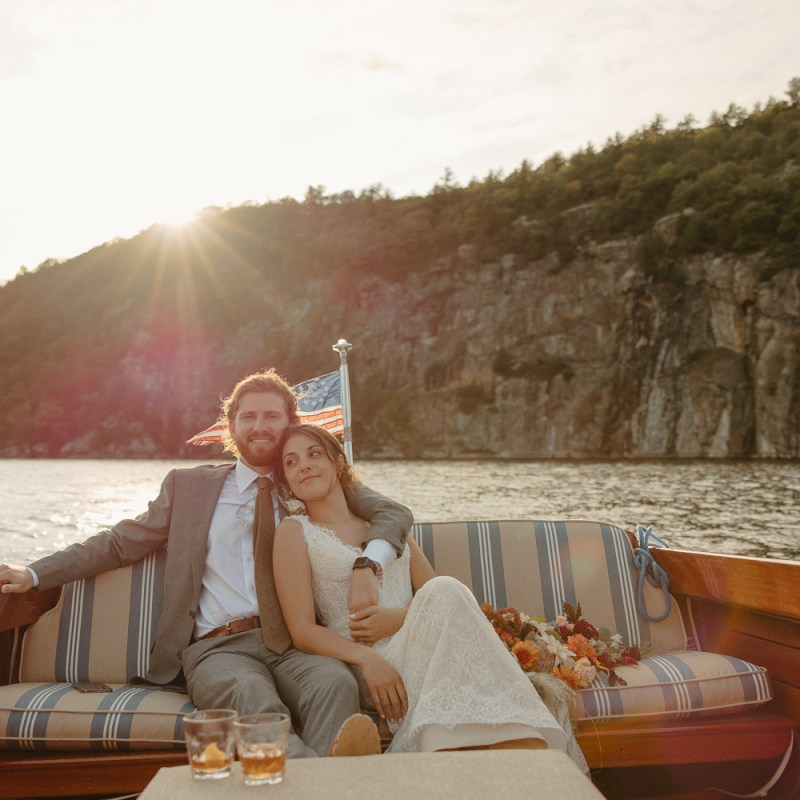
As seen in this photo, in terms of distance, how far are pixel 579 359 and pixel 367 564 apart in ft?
137

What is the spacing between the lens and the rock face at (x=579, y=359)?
1517 inches

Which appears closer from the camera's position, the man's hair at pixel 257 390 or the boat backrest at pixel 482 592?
the boat backrest at pixel 482 592

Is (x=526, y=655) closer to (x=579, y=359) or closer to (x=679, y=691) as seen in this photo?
(x=679, y=691)

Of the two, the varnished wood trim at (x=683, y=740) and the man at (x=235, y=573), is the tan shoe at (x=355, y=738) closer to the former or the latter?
the man at (x=235, y=573)

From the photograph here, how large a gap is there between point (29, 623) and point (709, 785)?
2.43m

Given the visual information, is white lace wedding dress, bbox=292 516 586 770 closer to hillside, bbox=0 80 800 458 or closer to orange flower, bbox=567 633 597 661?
orange flower, bbox=567 633 597 661

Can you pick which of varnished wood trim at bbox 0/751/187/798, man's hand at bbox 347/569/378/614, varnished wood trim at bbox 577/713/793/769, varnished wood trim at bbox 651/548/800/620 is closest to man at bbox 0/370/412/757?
man's hand at bbox 347/569/378/614

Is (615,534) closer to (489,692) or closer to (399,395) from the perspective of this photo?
(489,692)

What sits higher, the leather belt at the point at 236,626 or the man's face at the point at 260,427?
the man's face at the point at 260,427

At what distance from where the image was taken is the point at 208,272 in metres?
69.5

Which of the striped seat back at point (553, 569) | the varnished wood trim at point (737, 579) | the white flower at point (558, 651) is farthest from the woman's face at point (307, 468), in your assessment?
the varnished wood trim at point (737, 579)

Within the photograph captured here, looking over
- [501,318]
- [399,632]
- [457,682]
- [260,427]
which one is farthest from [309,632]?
[501,318]

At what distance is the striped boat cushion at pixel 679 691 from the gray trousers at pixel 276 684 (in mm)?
799

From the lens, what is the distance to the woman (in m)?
2.20
